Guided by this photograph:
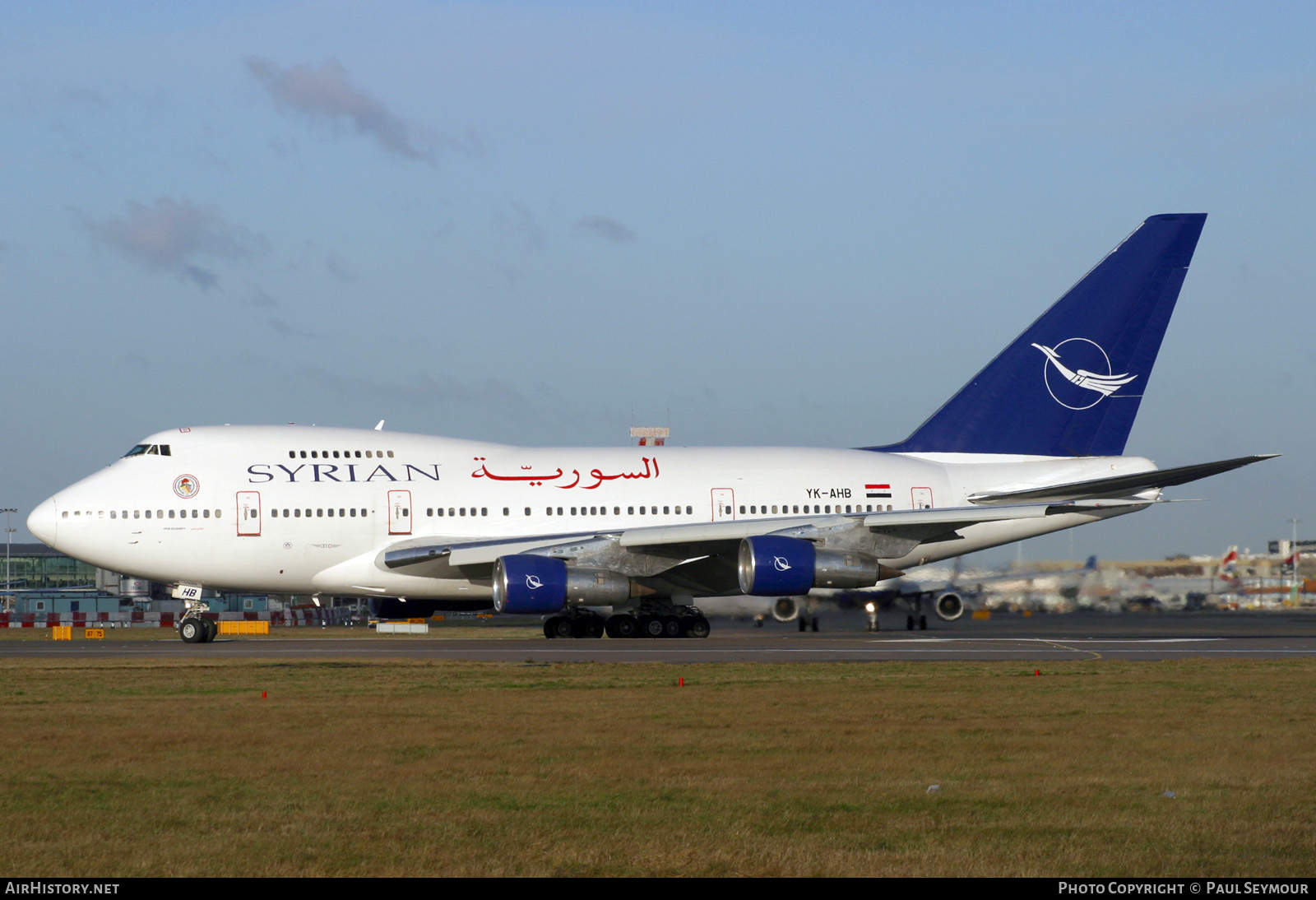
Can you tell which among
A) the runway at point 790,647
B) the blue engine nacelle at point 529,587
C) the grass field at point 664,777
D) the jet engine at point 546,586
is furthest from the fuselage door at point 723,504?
the grass field at point 664,777

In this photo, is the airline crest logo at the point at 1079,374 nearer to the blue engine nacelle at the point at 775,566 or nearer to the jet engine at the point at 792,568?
the jet engine at the point at 792,568

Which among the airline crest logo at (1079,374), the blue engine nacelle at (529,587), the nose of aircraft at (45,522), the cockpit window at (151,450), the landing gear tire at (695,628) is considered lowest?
the landing gear tire at (695,628)

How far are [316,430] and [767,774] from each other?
75.4 feet

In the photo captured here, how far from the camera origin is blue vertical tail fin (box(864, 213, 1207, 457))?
34.2 m

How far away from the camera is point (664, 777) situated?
10.6 metres

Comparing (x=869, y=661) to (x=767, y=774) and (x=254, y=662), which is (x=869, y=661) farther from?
(x=767, y=774)

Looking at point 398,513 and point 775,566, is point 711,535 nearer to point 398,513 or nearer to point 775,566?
point 775,566

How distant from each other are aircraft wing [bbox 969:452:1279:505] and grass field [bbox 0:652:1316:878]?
1131 cm

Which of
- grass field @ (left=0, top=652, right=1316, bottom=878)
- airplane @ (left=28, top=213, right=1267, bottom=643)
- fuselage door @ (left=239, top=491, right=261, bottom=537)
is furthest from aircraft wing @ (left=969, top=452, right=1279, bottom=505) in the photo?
fuselage door @ (left=239, top=491, right=261, bottom=537)

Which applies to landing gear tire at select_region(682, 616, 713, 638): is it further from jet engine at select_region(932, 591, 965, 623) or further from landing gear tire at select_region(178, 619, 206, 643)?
jet engine at select_region(932, 591, 965, 623)

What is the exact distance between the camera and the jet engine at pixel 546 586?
92.3 feet

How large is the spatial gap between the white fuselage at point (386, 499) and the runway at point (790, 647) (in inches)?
70.6

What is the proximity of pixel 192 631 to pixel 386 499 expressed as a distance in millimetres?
4905
